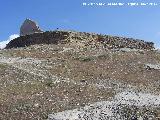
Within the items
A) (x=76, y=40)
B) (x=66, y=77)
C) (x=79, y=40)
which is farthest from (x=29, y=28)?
(x=66, y=77)

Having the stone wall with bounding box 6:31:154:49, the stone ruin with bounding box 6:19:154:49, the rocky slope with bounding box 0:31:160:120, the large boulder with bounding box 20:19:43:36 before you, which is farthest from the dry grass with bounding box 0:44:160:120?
the large boulder with bounding box 20:19:43:36

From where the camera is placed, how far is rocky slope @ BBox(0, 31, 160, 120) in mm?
29109

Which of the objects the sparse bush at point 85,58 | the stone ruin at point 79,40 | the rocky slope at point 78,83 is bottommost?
the rocky slope at point 78,83

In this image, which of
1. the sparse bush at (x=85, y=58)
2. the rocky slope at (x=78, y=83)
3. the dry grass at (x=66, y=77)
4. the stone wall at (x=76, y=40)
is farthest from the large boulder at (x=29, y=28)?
A: the sparse bush at (x=85, y=58)

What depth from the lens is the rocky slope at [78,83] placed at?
29.1m

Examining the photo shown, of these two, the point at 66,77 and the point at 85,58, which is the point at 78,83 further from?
the point at 85,58

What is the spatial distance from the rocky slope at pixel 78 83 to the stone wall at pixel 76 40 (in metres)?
1.45

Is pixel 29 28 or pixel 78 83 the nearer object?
pixel 78 83

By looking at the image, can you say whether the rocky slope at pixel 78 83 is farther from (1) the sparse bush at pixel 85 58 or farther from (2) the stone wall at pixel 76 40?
(2) the stone wall at pixel 76 40

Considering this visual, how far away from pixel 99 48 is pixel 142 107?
2664cm

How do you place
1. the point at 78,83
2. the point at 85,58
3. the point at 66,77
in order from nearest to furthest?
the point at 78,83 < the point at 66,77 < the point at 85,58

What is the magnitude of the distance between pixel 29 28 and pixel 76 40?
612 inches

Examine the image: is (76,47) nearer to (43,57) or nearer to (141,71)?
(43,57)

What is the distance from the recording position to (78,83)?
3672 centimetres
